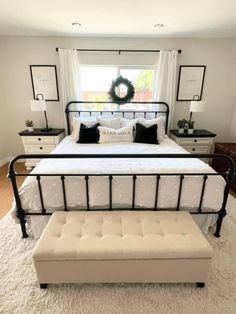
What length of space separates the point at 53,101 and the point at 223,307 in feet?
12.2

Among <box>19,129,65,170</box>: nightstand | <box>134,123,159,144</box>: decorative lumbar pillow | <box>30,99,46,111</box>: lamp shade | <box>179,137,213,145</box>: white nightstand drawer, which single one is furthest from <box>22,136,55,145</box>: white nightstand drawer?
<box>179,137,213,145</box>: white nightstand drawer

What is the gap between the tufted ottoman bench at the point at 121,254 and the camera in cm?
133

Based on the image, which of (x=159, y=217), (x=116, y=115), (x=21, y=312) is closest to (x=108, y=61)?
(x=116, y=115)

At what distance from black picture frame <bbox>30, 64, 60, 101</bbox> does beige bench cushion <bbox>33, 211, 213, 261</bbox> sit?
8.81 ft

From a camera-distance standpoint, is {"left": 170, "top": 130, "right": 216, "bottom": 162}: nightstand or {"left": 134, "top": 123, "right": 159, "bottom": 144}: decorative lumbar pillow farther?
{"left": 170, "top": 130, "right": 216, "bottom": 162}: nightstand

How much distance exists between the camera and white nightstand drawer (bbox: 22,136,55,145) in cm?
340

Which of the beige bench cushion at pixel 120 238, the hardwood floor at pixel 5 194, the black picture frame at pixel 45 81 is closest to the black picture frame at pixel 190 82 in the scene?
the black picture frame at pixel 45 81

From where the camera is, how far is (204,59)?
349 cm

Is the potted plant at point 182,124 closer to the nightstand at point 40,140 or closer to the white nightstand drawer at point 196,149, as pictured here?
the white nightstand drawer at point 196,149

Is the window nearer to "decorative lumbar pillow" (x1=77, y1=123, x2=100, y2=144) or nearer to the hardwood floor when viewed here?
"decorative lumbar pillow" (x1=77, y1=123, x2=100, y2=144)

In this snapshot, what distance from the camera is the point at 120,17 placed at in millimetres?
2510

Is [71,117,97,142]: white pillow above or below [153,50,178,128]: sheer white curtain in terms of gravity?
below

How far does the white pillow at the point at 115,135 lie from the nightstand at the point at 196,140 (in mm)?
974

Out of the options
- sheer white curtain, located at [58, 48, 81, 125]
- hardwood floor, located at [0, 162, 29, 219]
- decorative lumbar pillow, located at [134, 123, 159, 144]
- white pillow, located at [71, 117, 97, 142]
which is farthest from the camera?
Result: sheer white curtain, located at [58, 48, 81, 125]
